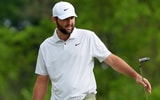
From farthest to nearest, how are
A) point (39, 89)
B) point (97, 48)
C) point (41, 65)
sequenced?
point (39, 89)
point (41, 65)
point (97, 48)

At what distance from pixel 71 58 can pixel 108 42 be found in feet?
48.0

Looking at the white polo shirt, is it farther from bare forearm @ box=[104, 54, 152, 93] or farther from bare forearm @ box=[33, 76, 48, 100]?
bare forearm @ box=[33, 76, 48, 100]

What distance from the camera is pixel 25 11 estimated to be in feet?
94.7

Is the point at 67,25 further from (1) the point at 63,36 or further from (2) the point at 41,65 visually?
(2) the point at 41,65

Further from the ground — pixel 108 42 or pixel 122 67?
pixel 122 67

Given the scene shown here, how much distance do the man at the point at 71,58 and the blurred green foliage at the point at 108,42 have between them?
10639mm

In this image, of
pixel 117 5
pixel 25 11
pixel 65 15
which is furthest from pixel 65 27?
pixel 25 11

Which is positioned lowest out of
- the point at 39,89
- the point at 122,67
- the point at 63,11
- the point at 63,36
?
the point at 39,89

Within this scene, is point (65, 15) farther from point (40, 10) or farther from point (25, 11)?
point (25, 11)

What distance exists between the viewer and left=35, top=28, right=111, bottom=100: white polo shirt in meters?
6.03

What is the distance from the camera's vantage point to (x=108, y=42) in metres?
20.6

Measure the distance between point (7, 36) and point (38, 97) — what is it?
53.8 feet

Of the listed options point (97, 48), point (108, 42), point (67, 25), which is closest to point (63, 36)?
point (67, 25)

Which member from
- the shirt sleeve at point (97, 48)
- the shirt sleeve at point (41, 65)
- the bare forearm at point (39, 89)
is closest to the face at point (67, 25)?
the shirt sleeve at point (97, 48)
